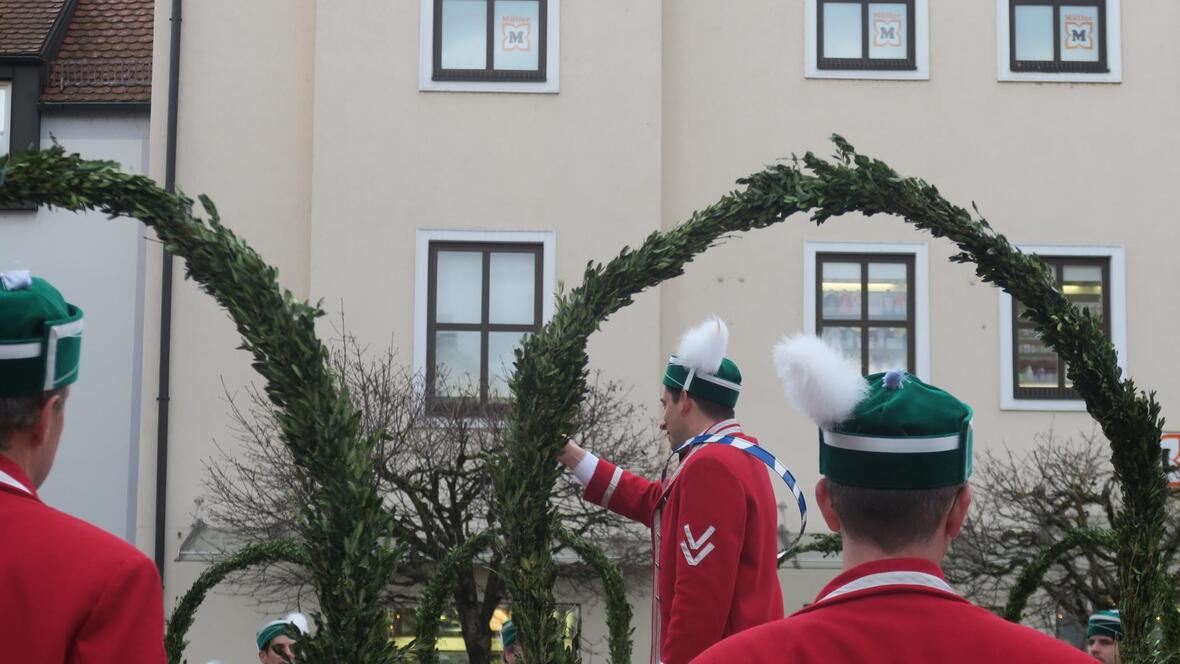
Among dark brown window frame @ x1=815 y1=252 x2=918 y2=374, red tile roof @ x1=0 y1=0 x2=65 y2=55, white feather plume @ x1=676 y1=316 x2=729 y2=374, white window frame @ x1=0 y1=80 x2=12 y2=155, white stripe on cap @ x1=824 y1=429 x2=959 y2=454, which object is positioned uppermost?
red tile roof @ x1=0 y1=0 x2=65 y2=55

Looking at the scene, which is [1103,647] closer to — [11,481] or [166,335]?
[11,481]

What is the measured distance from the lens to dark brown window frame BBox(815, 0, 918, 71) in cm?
1880

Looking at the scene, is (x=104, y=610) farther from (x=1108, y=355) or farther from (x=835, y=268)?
(x=835, y=268)

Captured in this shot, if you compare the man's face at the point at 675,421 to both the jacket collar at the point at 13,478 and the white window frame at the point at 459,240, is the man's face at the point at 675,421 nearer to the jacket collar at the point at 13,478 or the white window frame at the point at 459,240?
the jacket collar at the point at 13,478

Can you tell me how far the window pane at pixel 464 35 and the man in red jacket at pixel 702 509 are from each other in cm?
1298

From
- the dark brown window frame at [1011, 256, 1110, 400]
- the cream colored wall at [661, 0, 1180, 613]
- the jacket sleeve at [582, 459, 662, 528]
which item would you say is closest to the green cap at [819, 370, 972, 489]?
the jacket sleeve at [582, 459, 662, 528]

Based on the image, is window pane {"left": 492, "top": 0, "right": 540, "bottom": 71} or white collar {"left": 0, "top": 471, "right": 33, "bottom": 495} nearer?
white collar {"left": 0, "top": 471, "right": 33, "bottom": 495}

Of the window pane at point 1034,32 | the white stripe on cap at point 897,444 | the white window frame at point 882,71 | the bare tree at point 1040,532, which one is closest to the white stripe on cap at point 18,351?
the white stripe on cap at point 897,444

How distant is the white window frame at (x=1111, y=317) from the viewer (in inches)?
725

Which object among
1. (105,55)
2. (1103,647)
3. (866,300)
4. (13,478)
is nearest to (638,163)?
(866,300)

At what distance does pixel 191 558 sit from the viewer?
18359mm

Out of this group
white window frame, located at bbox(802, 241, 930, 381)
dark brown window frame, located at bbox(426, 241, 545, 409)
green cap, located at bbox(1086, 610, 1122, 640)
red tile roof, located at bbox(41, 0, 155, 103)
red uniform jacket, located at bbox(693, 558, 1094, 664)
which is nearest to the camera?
red uniform jacket, located at bbox(693, 558, 1094, 664)

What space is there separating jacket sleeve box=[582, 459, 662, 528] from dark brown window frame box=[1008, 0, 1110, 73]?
46.0 ft

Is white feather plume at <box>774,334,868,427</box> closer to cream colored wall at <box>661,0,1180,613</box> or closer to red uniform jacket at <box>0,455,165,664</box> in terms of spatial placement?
red uniform jacket at <box>0,455,165,664</box>
